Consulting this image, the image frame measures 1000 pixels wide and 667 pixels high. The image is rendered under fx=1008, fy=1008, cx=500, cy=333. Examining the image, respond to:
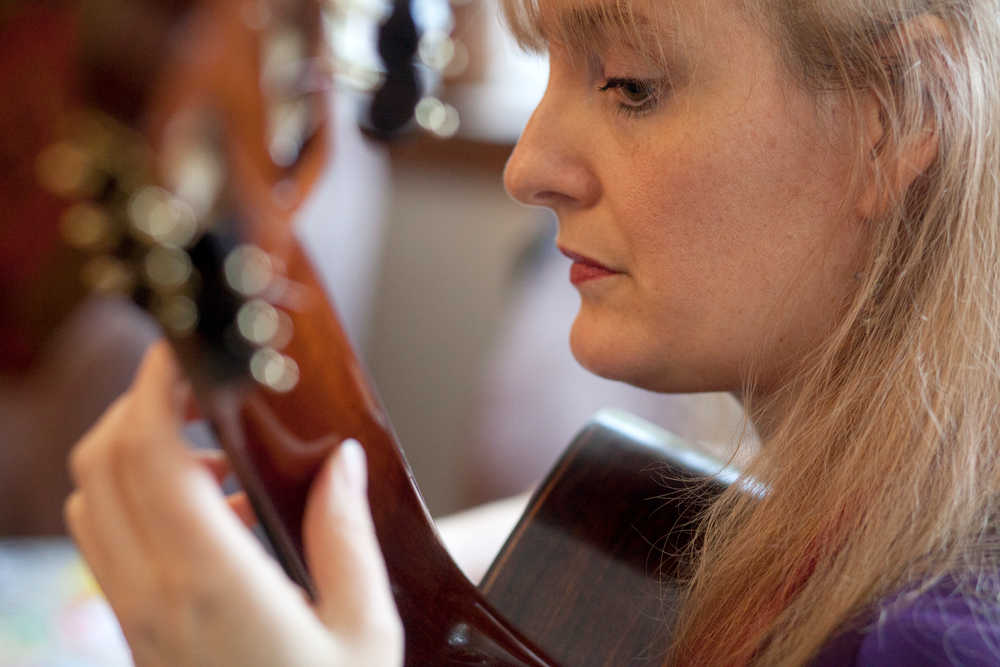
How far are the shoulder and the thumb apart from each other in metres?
0.20

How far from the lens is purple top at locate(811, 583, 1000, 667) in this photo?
1.31 feet

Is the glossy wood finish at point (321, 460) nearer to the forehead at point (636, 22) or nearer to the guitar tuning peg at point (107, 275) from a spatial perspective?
the guitar tuning peg at point (107, 275)

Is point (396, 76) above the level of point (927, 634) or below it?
above

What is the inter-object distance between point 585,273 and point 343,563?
247 millimetres

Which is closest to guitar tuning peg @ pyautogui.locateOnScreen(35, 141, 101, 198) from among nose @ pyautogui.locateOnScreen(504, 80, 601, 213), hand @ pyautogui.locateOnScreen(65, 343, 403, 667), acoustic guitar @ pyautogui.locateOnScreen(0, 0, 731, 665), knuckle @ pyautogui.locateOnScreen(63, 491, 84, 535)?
acoustic guitar @ pyautogui.locateOnScreen(0, 0, 731, 665)

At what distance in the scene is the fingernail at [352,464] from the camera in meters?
0.44

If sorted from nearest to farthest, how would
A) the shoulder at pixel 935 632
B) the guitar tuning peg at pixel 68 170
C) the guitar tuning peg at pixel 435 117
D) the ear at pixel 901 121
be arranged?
1. the guitar tuning peg at pixel 68 170
2. the shoulder at pixel 935 632
3. the ear at pixel 901 121
4. the guitar tuning peg at pixel 435 117

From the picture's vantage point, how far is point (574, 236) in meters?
0.60

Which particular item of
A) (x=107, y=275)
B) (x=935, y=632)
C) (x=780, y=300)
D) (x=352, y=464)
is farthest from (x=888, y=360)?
(x=107, y=275)

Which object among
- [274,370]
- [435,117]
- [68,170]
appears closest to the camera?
[68,170]

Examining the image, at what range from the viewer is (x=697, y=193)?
1.83 feet

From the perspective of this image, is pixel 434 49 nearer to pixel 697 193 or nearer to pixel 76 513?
pixel 697 193

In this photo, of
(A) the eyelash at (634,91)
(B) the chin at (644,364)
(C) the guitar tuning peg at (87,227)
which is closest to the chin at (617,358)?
(B) the chin at (644,364)

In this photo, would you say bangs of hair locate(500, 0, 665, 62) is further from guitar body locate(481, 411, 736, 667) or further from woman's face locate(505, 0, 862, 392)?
guitar body locate(481, 411, 736, 667)
